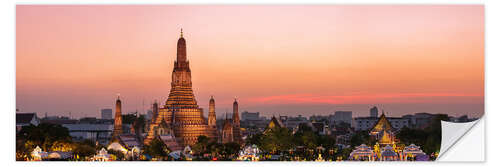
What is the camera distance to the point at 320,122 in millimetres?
60625

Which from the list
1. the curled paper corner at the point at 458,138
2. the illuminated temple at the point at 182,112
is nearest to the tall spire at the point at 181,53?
the illuminated temple at the point at 182,112

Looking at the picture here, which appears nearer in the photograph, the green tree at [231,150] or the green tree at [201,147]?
the green tree at [231,150]

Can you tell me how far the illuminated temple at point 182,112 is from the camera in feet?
116

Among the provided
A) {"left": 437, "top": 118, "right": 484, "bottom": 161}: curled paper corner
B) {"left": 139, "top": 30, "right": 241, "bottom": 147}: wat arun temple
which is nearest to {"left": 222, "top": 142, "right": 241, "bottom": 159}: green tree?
{"left": 139, "top": 30, "right": 241, "bottom": 147}: wat arun temple

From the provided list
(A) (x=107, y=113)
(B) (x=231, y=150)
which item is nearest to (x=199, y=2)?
(B) (x=231, y=150)

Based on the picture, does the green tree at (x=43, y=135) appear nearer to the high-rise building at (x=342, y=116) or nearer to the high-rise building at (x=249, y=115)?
the high-rise building at (x=249, y=115)

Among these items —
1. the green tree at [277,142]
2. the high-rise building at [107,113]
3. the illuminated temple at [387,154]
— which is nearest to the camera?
the illuminated temple at [387,154]

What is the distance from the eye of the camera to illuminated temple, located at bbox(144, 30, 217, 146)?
35281 mm

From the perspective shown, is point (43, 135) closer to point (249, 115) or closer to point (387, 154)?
point (387, 154)

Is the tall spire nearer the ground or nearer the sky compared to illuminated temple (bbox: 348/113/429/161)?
nearer the sky

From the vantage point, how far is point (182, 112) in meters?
36.3

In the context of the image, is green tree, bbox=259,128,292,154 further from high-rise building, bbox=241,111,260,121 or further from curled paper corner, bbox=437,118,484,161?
curled paper corner, bbox=437,118,484,161
